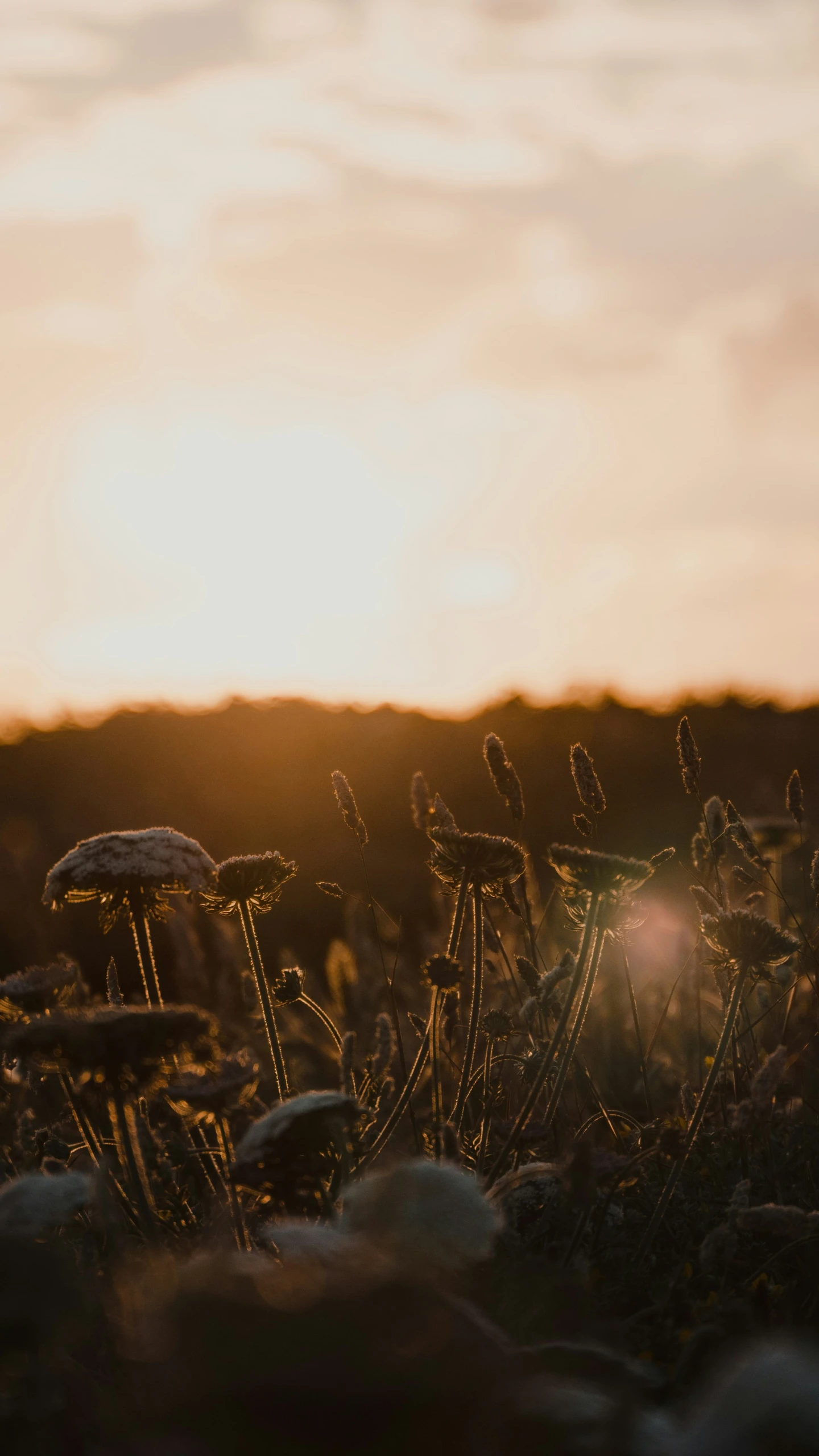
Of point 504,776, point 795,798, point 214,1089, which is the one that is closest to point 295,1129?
point 214,1089

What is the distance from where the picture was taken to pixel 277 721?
17125 millimetres

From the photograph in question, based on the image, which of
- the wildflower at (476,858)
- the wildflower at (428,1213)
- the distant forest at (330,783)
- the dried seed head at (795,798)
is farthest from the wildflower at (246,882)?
the distant forest at (330,783)

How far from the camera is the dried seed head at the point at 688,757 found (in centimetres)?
333

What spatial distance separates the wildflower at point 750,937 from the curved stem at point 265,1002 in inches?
46.7

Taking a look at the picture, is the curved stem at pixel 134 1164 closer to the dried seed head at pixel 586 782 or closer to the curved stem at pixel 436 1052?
the curved stem at pixel 436 1052

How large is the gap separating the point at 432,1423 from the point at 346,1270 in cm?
22

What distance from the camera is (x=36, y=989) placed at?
8.02 feet

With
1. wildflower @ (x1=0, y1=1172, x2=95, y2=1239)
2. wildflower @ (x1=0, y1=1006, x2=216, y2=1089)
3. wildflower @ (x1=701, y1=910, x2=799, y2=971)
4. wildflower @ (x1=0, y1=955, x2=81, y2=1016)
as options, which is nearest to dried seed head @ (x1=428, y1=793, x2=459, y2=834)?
wildflower @ (x1=701, y1=910, x2=799, y2=971)

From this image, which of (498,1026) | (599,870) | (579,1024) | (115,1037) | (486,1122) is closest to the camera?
(115,1037)

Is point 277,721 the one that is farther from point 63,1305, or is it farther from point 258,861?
point 63,1305

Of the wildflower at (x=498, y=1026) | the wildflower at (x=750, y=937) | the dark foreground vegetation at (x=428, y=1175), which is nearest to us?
the dark foreground vegetation at (x=428, y=1175)

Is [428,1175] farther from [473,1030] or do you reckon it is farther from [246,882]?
[246,882]

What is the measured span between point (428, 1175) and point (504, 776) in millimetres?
1592

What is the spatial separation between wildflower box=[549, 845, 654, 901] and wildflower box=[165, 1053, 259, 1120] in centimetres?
84
